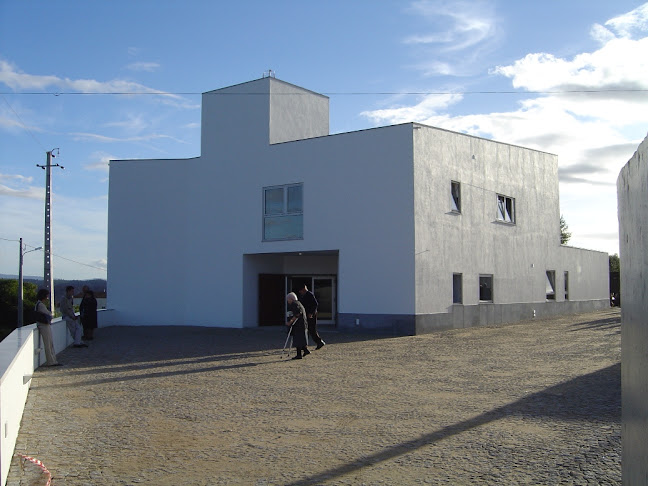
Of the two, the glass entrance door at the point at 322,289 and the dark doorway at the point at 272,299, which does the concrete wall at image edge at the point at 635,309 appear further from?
the glass entrance door at the point at 322,289

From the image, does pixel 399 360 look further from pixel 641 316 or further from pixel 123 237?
pixel 123 237

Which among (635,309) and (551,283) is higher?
(551,283)

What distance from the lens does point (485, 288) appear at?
25.2 metres

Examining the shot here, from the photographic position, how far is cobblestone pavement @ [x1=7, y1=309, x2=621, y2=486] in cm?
625

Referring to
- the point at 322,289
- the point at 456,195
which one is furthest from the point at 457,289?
the point at 322,289

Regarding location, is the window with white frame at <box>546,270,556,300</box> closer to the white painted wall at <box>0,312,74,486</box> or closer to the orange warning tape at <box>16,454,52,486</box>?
the white painted wall at <box>0,312,74,486</box>

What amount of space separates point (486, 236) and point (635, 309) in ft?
71.1

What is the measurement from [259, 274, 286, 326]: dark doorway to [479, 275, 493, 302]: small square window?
25.4 feet

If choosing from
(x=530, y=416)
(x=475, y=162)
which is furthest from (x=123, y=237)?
(x=530, y=416)

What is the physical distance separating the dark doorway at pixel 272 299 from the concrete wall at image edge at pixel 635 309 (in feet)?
73.3

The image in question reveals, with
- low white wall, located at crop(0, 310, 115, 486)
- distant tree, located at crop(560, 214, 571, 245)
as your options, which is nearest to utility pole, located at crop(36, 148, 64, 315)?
low white wall, located at crop(0, 310, 115, 486)

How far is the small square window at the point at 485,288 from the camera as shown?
25.0 metres

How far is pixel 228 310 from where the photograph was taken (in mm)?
25750

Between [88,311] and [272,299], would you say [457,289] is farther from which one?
[88,311]
